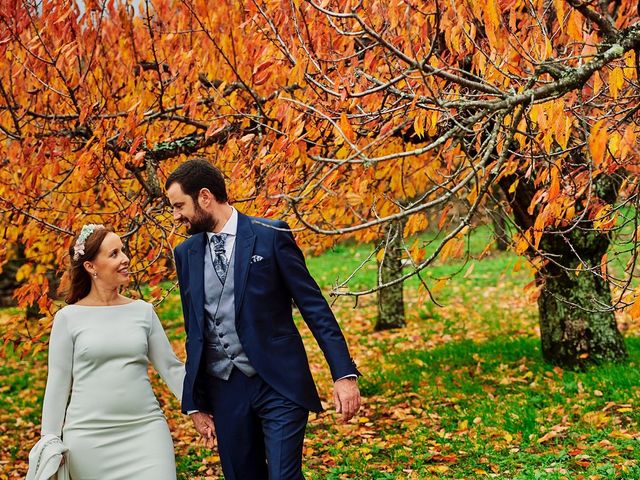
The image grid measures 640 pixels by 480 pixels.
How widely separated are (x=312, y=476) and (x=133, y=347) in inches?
97.8

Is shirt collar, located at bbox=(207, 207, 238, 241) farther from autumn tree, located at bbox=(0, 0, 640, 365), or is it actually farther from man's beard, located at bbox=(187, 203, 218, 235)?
autumn tree, located at bbox=(0, 0, 640, 365)

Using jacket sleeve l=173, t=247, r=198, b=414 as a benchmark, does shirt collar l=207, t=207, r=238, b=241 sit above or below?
above

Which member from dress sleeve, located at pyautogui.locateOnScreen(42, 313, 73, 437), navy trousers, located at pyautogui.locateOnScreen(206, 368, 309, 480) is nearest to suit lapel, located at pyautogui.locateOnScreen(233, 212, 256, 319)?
navy trousers, located at pyautogui.locateOnScreen(206, 368, 309, 480)

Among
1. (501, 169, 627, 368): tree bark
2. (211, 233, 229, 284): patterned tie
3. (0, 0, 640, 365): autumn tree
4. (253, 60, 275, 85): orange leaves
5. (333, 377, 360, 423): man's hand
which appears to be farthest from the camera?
(501, 169, 627, 368): tree bark

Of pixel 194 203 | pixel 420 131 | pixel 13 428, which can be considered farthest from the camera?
pixel 13 428

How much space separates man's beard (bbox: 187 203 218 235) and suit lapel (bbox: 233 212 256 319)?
0.15 meters

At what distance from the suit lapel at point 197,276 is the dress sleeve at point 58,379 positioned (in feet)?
2.66

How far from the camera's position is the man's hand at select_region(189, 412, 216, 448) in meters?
3.75

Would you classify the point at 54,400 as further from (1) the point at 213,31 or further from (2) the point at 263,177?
(1) the point at 213,31

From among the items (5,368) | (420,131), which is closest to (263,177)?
(420,131)

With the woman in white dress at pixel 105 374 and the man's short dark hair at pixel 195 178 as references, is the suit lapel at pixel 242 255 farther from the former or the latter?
Answer: the woman in white dress at pixel 105 374

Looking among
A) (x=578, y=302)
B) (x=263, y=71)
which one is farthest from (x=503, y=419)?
(x=263, y=71)

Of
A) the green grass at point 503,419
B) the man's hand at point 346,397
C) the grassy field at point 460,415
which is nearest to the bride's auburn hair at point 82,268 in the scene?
the grassy field at point 460,415

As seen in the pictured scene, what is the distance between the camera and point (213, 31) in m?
6.73
